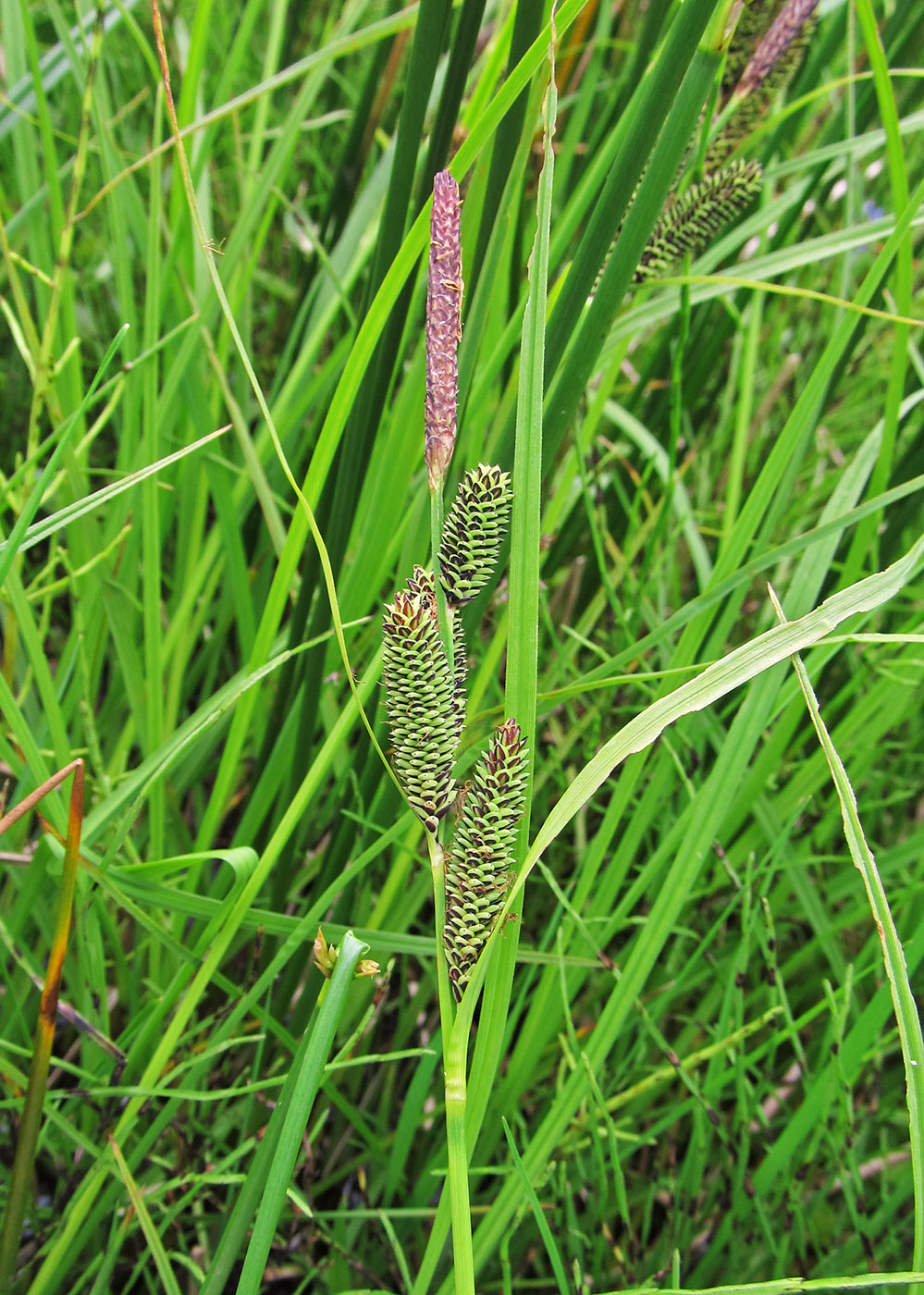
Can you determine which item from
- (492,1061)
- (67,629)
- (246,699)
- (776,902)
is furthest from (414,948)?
(67,629)

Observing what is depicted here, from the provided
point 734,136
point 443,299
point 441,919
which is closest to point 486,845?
point 441,919

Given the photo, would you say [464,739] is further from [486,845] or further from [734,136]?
[734,136]

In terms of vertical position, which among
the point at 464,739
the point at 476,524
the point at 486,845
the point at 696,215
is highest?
the point at 696,215

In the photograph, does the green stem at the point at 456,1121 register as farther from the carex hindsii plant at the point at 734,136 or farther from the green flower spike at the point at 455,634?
the carex hindsii plant at the point at 734,136

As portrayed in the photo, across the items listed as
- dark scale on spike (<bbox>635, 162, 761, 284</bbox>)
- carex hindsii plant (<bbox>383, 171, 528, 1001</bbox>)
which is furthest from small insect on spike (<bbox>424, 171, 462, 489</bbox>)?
dark scale on spike (<bbox>635, 162, 761, 284</bbox>)

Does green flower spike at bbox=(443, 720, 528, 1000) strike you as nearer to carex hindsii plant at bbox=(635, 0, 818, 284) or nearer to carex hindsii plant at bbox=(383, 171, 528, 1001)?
carex hindsii plant at bbox=(383, 171, 528, 1001)

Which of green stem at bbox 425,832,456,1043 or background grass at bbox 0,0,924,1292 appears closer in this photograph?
green stem at bbox 425,832,456,1043

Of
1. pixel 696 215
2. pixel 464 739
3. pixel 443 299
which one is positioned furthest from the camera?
pixel 464 739

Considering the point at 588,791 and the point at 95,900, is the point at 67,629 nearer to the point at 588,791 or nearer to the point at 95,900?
the point at 95,900

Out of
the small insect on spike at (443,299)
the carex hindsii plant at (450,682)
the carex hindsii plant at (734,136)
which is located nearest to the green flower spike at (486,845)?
the carex hindsii plant at (450,682)
